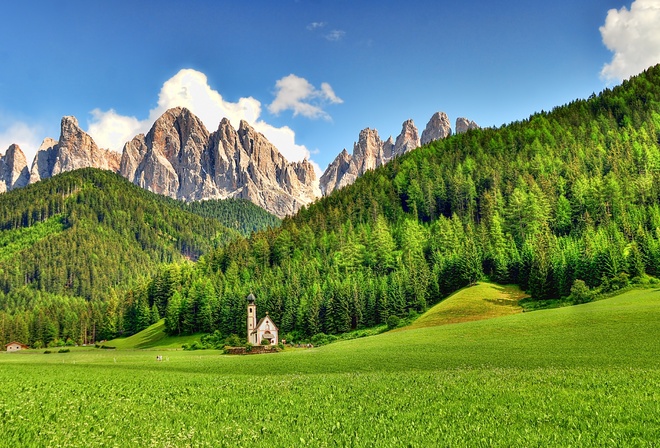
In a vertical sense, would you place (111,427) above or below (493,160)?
below

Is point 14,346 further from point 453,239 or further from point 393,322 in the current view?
point 453,239

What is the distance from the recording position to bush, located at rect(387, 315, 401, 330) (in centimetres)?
9256

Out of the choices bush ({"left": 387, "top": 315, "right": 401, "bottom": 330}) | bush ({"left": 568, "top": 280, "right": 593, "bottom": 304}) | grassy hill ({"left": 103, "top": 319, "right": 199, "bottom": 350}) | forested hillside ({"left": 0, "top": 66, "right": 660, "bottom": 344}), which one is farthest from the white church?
bush ({"left": 568, "top": 280, "right": 593, "bottom": 304})

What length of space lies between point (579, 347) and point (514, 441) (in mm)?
→ 36387

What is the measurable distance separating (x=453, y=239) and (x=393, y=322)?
51.3 metres

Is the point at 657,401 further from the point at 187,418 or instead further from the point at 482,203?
the point at 482,203

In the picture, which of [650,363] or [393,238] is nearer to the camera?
[650,363]

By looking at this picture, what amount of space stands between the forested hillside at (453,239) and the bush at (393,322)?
8.50 m

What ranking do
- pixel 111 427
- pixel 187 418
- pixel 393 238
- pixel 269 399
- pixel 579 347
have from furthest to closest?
pixel 393 238
pixel 579 347
pixel 269 399
pixel 187 418
pixel 111 427

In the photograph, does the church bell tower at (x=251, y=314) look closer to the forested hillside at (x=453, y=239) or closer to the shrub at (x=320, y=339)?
the forested hillside at (x=453, y=239)

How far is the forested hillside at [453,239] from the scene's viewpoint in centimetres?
10325

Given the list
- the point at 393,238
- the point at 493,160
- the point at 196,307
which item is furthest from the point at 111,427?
the point at 493,160

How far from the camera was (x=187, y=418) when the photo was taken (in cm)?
1923

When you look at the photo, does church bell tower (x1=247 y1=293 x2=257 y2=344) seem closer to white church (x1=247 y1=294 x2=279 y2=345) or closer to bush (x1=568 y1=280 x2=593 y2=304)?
white church (x1=247 y1=294 x2=279 y2=345)
